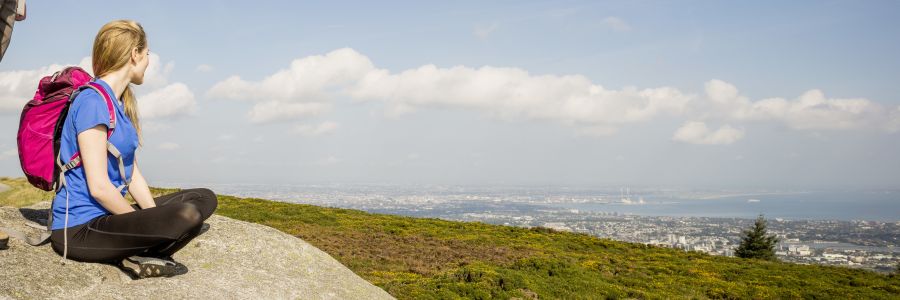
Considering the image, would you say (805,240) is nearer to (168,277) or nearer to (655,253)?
(655,253)

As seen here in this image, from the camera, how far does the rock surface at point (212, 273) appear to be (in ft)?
19.3

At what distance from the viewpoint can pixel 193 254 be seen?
7.84m

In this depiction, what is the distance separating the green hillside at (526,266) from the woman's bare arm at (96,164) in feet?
39.5

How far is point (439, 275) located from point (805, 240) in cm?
13847

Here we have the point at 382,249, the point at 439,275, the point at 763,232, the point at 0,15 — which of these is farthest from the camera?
the point at 763,232

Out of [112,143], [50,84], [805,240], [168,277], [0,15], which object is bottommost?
[805,240]

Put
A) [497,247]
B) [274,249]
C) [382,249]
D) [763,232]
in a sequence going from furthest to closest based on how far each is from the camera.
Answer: [763,232] → [497,247] → [382,249] → [274,249]

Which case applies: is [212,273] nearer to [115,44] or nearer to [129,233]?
[129,233]

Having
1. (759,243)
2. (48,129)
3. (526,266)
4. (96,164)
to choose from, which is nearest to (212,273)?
(96,164)

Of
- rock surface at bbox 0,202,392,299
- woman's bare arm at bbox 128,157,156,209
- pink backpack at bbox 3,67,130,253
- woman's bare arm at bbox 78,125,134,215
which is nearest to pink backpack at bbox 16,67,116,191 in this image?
pink backpack at bbox 3,67,130,253

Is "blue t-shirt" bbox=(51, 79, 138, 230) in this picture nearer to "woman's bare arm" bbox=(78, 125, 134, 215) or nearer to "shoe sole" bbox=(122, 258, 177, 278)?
"woman's bare arm" bbox=(78, 125, 134, 215)

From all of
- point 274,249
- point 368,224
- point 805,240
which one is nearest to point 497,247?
point 368,224

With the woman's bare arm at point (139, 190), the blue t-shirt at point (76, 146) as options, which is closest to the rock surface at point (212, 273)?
the blue t-shirt at point (76, 146)

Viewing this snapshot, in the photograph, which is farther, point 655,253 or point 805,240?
point 805,240
